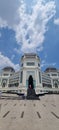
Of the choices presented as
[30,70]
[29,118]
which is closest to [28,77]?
[30,70]

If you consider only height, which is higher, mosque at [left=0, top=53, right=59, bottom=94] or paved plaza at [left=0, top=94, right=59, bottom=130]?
mosque at [left=0, top=53, right=59, bottom=94]

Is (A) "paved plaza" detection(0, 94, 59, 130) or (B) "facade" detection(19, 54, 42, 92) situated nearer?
(A) "paved plaza" detection(0, 94, 59, 130)

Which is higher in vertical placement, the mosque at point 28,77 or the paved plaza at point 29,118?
the mosque at point 28,77

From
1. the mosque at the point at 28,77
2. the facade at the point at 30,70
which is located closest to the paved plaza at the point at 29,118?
the mosque at the point at 28,77

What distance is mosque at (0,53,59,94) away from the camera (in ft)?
304

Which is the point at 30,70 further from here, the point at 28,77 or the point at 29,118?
the point at 29,118

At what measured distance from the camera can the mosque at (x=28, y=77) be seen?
304 feet

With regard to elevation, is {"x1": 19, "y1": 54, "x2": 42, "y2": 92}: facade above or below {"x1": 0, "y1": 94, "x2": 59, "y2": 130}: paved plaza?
above

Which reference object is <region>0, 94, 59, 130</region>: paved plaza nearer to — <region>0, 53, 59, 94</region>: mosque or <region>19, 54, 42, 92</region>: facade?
<region>0, 53, 59, 94</region>: mosque

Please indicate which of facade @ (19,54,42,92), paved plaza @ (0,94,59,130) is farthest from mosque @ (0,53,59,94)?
paved plaza @ (0,94,59,130)

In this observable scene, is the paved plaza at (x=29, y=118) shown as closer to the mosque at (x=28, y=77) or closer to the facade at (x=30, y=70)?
the mosque at (x=28, y=77)

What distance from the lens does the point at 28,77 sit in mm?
95000

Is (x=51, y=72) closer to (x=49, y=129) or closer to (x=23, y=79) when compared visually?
(x=23, y=79)

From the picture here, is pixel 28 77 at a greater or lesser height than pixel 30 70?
lesser
